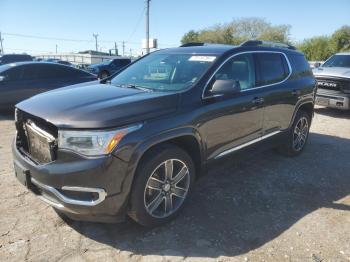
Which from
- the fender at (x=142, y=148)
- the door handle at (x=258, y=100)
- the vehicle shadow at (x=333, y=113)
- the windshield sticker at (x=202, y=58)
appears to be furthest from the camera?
the vehicle shadow at (x=333, y=113)

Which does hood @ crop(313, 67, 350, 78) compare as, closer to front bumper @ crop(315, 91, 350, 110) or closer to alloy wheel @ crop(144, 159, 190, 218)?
front bumper @ crop(315, 91, 350, 110)

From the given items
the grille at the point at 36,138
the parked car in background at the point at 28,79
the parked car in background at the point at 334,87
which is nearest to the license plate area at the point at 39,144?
the grille at the point at 36,138

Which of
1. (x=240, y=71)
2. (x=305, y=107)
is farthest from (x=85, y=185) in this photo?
(x=305, y=107)

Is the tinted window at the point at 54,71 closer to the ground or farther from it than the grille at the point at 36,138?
farther from it

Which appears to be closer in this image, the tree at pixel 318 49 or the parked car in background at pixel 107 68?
the parked car in background at pixel 107 68

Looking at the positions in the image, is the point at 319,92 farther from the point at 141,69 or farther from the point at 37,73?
the point at 37,73

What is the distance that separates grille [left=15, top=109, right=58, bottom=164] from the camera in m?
3.11

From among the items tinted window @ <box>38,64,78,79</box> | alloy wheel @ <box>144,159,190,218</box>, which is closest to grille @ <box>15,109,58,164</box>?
alloy wheel @ <box>144,159,190,218</box>

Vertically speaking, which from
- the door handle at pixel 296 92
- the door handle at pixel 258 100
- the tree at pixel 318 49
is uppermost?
the tree at pixel 318 49

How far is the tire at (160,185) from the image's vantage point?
322cm

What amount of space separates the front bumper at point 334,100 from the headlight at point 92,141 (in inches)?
318

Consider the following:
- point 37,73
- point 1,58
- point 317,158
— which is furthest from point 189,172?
point 1,58

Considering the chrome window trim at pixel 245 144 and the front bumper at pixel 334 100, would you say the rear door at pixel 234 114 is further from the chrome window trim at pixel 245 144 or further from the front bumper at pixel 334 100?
the front bumper at pixel 334 100

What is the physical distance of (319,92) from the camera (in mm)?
9867
